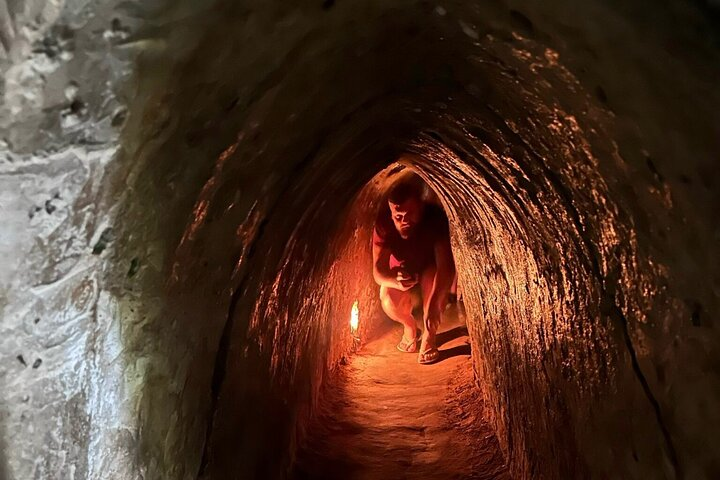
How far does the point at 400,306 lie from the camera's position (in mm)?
6637

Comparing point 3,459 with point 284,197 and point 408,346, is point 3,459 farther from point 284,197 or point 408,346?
point 408,346

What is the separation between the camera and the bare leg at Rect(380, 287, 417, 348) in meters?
6.61

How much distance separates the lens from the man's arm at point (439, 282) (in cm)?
634

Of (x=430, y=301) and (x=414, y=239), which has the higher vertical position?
(x=414, y=239)

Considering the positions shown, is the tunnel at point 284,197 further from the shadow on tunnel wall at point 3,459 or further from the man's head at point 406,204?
the man's head at point 406,204

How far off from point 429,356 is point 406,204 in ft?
4.61

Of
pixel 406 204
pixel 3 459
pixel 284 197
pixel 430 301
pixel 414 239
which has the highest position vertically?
pixel 406 204

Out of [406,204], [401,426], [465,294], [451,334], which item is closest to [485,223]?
[465,294]

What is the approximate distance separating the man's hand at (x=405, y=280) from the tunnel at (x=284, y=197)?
376 cm

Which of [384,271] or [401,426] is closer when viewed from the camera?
[401,426]

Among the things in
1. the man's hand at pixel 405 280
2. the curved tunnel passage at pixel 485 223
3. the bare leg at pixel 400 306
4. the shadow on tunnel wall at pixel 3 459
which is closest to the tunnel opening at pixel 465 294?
the curved tunnel passage at pixel 485 223

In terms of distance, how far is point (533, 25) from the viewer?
1.18m

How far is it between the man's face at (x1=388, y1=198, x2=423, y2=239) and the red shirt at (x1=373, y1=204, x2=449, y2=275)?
11 centimetres

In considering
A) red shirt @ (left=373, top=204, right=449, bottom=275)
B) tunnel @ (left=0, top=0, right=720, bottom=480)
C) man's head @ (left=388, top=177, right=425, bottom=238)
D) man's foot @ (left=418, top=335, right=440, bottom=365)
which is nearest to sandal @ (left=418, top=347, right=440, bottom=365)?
man's foot @ (left=418, top=335, right=440, bottom=365)
